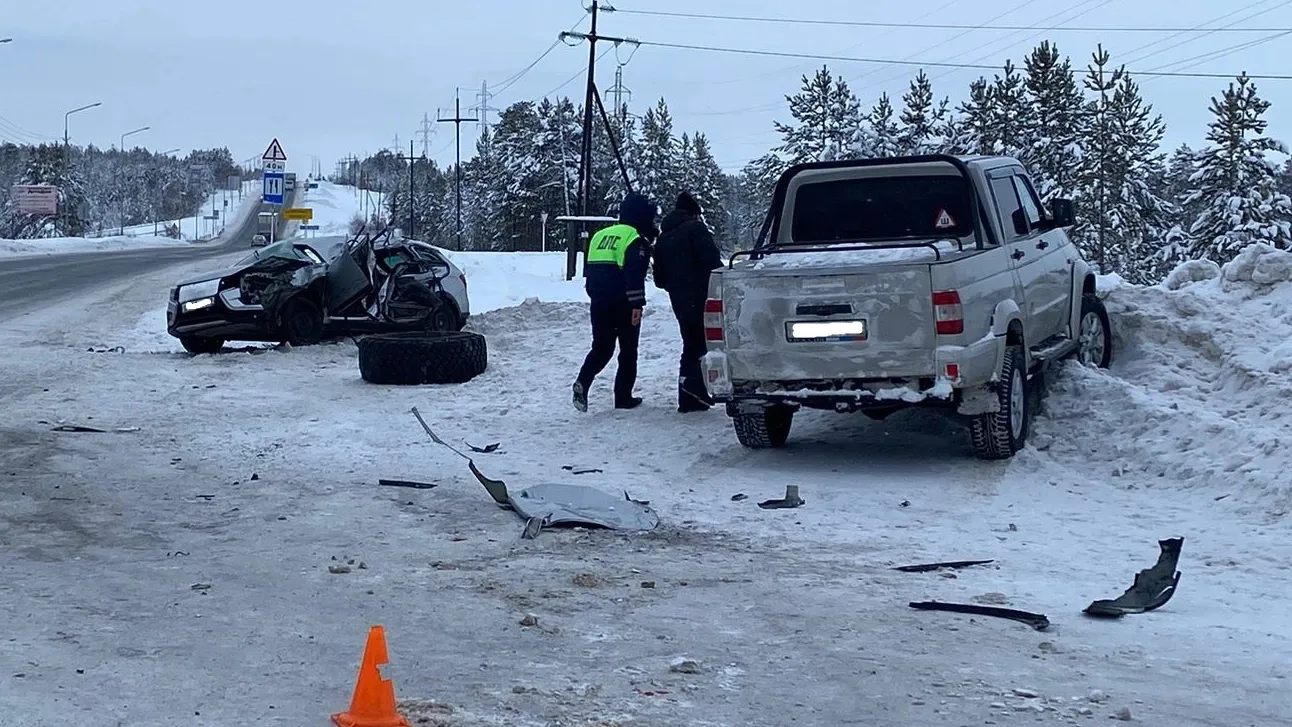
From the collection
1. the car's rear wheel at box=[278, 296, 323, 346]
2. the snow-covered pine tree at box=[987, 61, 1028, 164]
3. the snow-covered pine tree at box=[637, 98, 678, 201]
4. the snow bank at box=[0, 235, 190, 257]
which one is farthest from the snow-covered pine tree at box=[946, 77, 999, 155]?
the car's rear wheel at box=[278, 296, 323, 346]

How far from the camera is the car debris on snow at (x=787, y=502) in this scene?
821 centimetres

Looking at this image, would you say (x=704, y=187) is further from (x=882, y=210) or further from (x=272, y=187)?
(x=882, y=210)

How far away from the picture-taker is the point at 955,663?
5047mm

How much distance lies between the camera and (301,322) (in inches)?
682

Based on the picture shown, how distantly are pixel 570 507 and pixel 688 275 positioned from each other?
12.8ft

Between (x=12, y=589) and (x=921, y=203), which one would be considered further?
(x=921, y=203)

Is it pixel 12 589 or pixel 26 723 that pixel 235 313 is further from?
pixel 26 723

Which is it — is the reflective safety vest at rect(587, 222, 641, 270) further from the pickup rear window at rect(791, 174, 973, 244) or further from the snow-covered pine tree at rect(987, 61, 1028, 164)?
the snow-covered pine tree at rect(987, 61, 1028, 164)

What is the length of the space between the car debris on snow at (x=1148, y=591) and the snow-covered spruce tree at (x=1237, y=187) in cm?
5400

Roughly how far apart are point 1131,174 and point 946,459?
6034 centimetres


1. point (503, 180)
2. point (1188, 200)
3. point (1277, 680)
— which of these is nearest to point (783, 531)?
point (1277, 680)

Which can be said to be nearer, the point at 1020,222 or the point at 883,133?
the point at 1020,222

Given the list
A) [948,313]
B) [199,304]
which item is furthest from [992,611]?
[199,304]

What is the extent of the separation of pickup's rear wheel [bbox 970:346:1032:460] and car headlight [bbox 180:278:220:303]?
1080 centimetres
